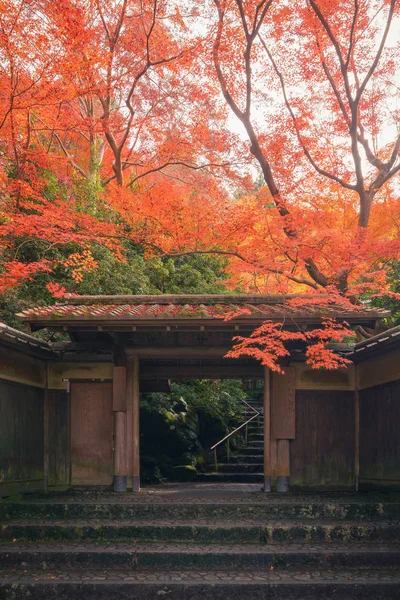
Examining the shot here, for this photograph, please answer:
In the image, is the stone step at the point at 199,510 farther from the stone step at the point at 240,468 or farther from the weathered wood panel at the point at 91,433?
the stone step at the point at 240,468

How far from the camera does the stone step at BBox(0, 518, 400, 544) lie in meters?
9.20

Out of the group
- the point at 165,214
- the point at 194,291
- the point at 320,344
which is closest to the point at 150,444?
the point at 194,291

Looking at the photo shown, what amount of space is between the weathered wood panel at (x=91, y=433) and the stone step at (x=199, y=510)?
1.52 meters

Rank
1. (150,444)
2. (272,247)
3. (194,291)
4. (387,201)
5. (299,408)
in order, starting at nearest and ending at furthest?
(299,408)
(272,247)
(387,201)
(150,444)
(194,291)

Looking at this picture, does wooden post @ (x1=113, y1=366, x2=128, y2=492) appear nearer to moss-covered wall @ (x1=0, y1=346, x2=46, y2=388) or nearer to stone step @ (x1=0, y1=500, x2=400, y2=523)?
stone step @ (x1=0, y1=500, x2=400, y2=523)

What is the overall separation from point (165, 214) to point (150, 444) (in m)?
6.80

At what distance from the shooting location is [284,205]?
1204cm

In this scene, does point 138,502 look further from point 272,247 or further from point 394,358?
point 272,247

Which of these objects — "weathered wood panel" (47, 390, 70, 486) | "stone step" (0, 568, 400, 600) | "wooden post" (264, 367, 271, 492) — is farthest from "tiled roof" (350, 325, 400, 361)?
"weathered wood panel" (47, 390, 70, 486)

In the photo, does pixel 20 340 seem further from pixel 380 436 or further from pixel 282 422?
pixel 380 436

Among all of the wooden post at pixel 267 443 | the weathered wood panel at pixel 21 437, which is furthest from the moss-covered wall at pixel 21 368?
the wooden post at pixel 267 443

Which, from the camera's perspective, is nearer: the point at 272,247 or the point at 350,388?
the point at 350,388

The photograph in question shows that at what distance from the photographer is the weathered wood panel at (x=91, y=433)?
38.7 feet

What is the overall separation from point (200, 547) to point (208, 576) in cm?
86
